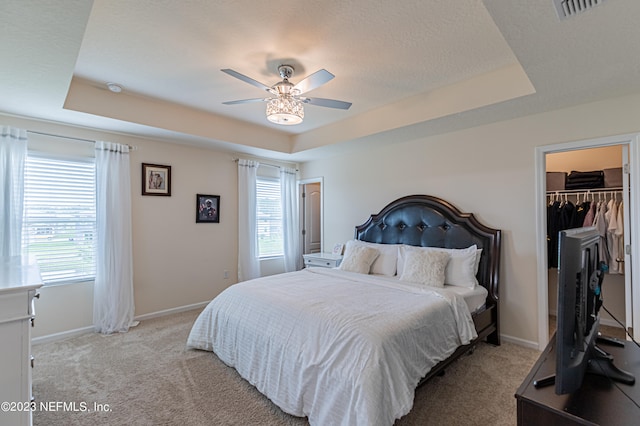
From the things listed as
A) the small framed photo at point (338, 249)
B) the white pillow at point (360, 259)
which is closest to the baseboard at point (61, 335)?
the white pillow at point (360, 259)

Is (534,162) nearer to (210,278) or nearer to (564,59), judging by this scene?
(564,59)

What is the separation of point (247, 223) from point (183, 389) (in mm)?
2798

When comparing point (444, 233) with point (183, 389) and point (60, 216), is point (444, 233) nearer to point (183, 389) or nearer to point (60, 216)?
point (183, 389)

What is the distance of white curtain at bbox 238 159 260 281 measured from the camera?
4.75m

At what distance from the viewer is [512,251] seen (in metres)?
3.13

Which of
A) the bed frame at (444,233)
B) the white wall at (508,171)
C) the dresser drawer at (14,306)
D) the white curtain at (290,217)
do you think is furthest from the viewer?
the white curtain at (290,217)

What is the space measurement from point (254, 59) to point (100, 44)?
45.1 inches

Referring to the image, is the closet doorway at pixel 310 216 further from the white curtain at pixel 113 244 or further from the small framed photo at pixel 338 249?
the white curtain at pixel 113 244

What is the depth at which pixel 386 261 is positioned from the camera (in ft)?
11.6

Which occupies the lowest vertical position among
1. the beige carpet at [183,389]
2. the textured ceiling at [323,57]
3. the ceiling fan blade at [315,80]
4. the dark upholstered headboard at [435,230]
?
the beige carpet at [183,389]

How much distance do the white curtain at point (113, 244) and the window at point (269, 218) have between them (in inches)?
77.8

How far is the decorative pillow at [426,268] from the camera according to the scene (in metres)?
2.94

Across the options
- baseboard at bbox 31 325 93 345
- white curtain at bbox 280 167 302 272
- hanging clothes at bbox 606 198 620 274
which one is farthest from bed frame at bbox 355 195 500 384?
baseboard at bbox 31 325 93 345

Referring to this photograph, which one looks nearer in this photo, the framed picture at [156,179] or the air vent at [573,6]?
the air vent at [573,6]
